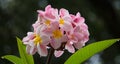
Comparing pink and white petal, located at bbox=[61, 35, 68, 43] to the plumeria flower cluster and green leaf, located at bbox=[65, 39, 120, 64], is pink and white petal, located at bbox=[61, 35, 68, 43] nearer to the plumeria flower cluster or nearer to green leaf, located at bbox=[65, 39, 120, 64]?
the plumeria flower cluster

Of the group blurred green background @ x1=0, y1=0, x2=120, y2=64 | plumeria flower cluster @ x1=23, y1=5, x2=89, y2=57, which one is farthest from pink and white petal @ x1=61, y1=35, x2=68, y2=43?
blurred green background @ x1=0, y1=0, x2=120, y2=64

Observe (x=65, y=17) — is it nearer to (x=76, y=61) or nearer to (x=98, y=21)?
(x=76, y=61)

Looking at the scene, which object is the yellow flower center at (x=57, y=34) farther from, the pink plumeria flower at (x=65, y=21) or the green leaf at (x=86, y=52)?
the green leaf at (x=86, y=52)

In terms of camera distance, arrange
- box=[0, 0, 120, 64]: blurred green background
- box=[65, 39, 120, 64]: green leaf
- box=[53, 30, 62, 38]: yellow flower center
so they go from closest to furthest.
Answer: box=[53, 30, 62, 38]: yellow flower center → box=[65, 39, 120, 64]: green leaf → box=[0, 0, 120, 64]: blurred green background

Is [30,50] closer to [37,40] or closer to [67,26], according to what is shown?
[37,40]

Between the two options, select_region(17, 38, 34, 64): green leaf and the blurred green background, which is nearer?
select_region(17, 38, 34, 64): green leaf

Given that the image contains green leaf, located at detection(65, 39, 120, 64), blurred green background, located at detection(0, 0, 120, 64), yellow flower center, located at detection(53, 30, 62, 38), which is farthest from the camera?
blurred green background, located at detection(0, 0, 120, 64)

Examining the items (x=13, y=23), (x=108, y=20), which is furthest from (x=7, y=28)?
(x=108, y=20)
